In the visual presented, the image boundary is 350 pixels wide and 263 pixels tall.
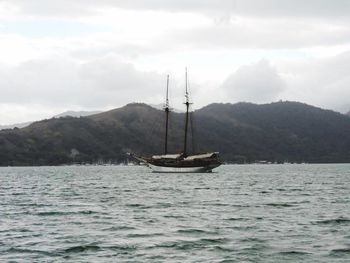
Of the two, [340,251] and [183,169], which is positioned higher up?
[183,169]

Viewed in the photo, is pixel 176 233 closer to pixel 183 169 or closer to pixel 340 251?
pixel 340 251

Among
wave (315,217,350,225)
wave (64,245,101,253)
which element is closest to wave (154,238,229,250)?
wave (64,245,101,253)

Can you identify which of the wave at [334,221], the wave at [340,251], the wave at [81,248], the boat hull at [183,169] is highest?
the boat hull at [183,169]

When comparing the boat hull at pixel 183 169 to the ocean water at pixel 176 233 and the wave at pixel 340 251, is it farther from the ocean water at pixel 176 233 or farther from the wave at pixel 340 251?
the wave at pixel 340 251

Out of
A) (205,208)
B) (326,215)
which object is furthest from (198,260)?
(205,208)

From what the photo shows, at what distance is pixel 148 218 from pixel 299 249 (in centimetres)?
1598

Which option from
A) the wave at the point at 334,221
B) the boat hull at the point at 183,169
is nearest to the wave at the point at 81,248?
the wave at the point at 334,221

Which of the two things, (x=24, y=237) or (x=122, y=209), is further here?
(x=122, y=209)

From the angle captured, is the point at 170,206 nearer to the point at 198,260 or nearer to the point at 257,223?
the point at 257,223

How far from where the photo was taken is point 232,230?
36.0 m

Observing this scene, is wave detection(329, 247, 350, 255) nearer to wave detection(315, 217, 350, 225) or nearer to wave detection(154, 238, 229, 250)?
wave detection(154, 238, 229, 250)

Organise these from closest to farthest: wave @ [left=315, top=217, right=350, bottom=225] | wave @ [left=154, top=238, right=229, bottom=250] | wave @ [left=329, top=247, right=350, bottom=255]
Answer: wave @ [left=329, top=247, right=350, bottom=255] < wave @ [left=154, top=238, right=229, bottom=250] < wave @ [left=315, top=217, right=350, bottom=225]

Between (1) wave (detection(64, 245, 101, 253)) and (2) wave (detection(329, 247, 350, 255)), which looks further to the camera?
(1) wave (detection(64, 245, 101, 253))

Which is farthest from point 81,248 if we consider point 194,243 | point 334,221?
point 334,221
